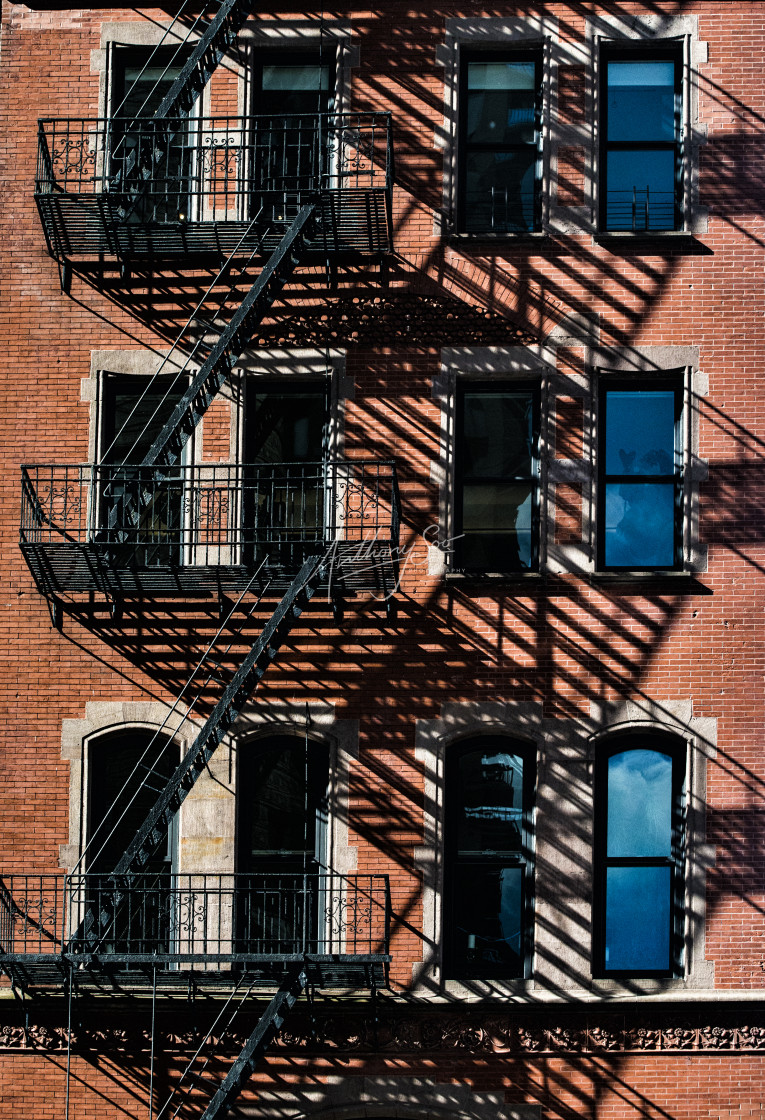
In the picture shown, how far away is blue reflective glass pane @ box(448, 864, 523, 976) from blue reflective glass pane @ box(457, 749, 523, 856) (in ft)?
0.83

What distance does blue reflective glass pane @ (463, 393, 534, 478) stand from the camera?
14008 millimetres

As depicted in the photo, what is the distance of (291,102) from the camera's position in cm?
1449

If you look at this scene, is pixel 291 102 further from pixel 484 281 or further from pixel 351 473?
pixel 351 473

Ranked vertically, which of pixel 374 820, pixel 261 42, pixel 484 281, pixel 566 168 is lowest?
pixel 374 820

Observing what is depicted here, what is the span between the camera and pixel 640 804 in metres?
13.5

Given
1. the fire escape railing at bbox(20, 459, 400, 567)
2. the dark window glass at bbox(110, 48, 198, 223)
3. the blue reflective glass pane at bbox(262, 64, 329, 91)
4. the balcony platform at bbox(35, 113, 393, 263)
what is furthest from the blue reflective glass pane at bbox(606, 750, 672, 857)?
the blue reflective glass pane at bbox(262, 64, 329, 91)

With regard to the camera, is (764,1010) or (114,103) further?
(114,103)

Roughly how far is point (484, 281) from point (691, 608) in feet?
13.8

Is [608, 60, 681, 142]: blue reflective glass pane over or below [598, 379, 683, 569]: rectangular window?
over

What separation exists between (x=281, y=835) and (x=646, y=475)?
554 centimetres

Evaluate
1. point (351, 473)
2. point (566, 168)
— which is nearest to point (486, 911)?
point (351, 473)

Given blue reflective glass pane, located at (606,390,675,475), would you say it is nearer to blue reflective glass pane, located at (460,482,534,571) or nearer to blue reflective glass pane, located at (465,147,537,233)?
blue reflective glass pane, located at (460,482,534,571)

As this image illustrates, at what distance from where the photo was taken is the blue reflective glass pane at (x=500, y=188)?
14320 millimetres

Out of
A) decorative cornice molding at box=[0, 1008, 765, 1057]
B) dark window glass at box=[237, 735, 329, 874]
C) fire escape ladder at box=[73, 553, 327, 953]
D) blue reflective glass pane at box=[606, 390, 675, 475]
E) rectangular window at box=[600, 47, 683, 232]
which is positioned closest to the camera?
fire escape ladder at box=[73, 553, 327, 953]
